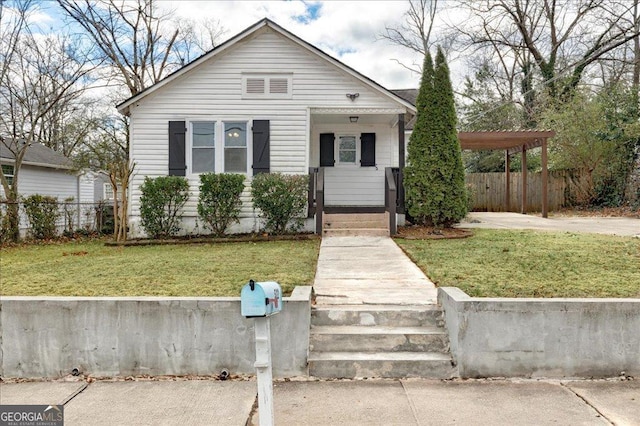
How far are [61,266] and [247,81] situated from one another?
257 inches

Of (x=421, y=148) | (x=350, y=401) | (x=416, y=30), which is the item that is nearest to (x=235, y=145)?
(x=421, y=148)

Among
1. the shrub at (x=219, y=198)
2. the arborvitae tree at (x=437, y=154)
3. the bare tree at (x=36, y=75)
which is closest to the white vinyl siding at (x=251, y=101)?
the shrub at (x=219, y=198)

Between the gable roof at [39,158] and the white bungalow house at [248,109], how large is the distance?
1040cm

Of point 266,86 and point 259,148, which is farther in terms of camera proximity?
point 266,86

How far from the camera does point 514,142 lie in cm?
1592

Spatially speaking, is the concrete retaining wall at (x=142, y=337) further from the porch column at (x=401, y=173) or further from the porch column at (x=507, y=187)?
the porch column at (x=507, y=187)

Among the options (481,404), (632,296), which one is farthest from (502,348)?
(632,296)

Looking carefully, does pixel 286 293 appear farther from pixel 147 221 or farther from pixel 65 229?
pixel 65 229

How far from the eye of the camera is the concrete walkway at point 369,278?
185 inches

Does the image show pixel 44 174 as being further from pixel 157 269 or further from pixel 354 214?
pixel 157 269

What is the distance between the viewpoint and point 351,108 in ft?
37.4

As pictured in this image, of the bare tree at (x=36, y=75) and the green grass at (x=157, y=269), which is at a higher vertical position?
the bare tree at (x=36, y=75)

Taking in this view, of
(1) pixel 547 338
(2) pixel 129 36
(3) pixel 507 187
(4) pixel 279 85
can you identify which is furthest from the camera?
(2) pixel 129 36

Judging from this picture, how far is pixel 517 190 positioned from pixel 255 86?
12528 mm
